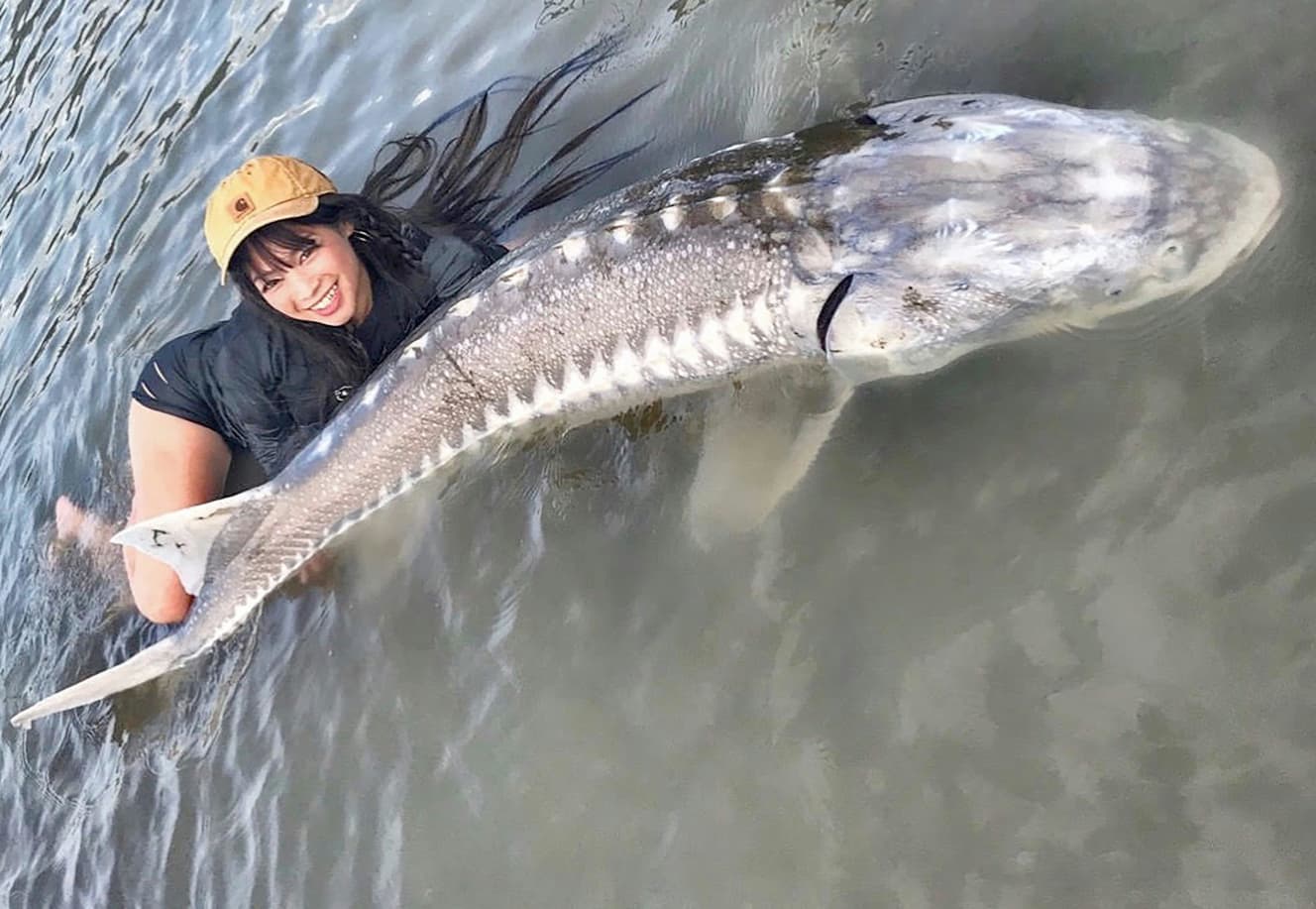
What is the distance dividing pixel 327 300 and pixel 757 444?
159 centimetres

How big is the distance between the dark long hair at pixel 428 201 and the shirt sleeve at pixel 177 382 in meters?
0.43

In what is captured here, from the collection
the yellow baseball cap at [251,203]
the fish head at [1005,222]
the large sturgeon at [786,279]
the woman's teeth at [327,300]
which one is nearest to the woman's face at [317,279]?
the woman's teeth at [327,300]

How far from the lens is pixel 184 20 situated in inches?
316

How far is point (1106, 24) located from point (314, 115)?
422cm

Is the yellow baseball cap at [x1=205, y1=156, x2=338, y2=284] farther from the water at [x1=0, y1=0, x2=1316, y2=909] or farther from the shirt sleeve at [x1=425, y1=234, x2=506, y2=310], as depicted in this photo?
the water at [x1=0, y1=0, x2=1316, y2=909]

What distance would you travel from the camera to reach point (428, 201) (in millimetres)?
4805

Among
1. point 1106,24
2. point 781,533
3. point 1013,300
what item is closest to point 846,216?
point 1013,300

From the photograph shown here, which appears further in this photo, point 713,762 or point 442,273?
point 442,273

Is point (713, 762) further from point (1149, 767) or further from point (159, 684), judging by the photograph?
point (159, 684)

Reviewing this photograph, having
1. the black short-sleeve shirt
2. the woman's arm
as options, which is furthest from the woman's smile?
the woman's arm

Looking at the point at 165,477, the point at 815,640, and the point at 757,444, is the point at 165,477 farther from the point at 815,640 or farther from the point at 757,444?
the point at 815,640

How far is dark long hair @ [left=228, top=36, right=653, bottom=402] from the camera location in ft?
13.1

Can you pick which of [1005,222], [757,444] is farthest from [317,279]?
[1005,222]

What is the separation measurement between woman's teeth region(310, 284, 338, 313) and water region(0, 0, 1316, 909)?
0.77m
